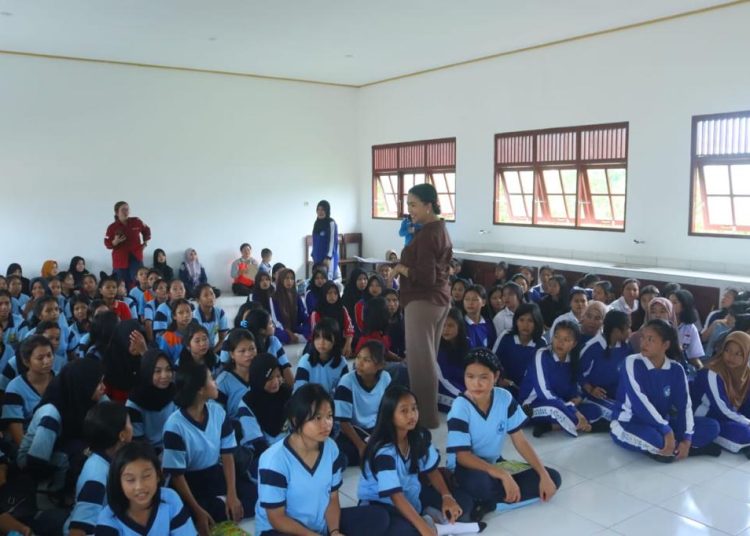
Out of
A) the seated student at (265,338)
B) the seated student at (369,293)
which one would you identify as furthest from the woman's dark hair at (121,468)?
the seated student at (369,293)

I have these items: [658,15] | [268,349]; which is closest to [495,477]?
[268,349]

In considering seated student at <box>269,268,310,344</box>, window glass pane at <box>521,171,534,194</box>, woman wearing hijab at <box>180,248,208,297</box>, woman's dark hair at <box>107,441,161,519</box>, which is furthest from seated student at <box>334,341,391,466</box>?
woman wearing hijab at <box>180,248,208,297</box>

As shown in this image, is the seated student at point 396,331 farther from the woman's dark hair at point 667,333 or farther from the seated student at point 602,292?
the woman's dark hair at point 667,333

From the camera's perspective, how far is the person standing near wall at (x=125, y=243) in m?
7.36

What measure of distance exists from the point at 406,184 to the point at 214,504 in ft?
26.0

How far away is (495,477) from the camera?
9.43 feet

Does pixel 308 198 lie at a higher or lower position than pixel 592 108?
lower

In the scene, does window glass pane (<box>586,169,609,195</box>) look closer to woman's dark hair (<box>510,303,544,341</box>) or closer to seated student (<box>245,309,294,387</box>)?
woman's dark hair (<box>510,303,544,341</box>)

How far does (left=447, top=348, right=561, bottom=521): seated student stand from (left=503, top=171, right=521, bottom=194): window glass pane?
583cm

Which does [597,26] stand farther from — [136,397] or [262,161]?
[136,397]

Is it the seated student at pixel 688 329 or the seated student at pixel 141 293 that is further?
the seated student at pixel 141 293

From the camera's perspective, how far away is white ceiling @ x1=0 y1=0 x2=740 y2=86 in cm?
615

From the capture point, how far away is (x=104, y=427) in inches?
97.2

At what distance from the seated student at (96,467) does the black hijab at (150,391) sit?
720 millimetres
